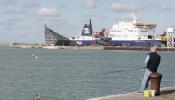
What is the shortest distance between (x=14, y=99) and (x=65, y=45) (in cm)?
16546

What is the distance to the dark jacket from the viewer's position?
16047 mm

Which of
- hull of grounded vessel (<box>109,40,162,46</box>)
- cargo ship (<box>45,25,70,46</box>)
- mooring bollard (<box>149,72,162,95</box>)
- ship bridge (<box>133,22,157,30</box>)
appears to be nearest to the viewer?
mooring bollard (<box>149,72,162,95</box>)

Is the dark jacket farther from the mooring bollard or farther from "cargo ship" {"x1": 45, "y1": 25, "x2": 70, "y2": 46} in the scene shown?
"cargo ship" {"x1": 45, "y1": 25, "x2": 70, "y2": 46}

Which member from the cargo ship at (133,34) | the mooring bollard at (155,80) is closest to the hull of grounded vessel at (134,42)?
the cargo ship at (133,34)

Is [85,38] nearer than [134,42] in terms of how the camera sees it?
Answer: No

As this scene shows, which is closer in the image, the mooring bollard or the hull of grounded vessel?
the mooring bollard

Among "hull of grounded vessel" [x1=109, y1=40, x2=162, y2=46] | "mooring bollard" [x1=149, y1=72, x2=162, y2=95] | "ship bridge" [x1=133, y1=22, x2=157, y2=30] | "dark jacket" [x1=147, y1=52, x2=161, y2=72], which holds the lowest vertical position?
"hull of grounded vessel" [x1=109, y1=40, x2=162, y2=46]

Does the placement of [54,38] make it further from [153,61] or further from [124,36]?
[153,61]

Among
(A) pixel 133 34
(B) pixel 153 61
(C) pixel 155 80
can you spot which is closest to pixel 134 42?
(A) pixel 133 34

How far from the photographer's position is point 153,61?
1611 cm

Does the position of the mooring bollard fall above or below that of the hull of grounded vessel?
above

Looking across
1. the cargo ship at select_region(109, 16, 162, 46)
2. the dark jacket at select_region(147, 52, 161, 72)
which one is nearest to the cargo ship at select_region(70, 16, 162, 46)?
the cargo ship at select_region(109, 16, 162, 46)

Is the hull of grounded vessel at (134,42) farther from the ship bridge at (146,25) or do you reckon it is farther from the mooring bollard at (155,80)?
the mooring bollard at (155,80)

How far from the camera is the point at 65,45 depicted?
191 m
